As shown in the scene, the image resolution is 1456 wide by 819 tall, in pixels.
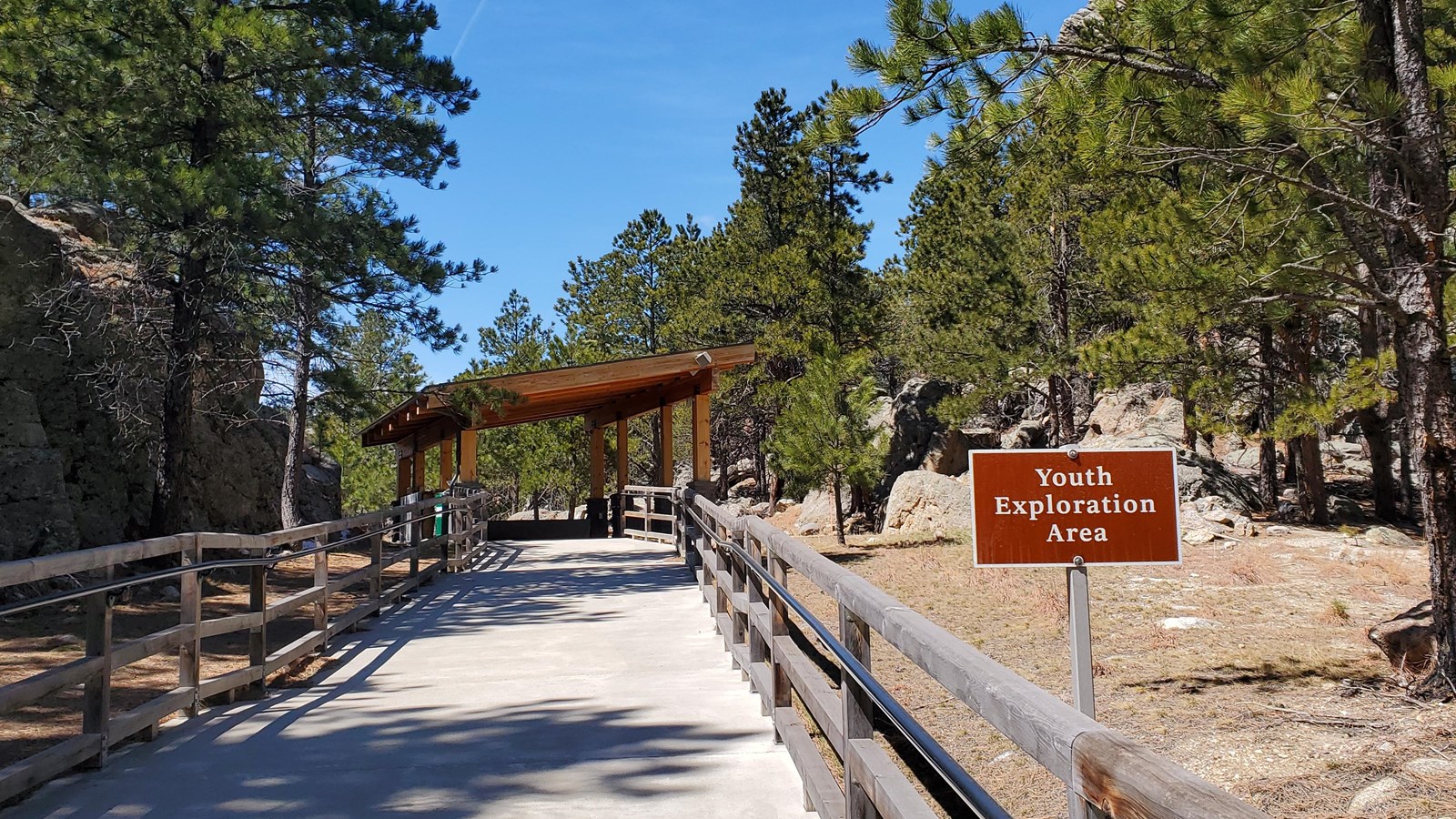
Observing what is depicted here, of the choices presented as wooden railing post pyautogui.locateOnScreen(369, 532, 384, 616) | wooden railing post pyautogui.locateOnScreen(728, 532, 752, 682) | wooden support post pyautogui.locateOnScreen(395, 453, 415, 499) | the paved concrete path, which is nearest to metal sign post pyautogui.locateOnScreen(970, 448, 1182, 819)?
the paved concrete path

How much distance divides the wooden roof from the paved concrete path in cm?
679

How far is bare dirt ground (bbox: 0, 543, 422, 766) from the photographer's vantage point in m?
5.82

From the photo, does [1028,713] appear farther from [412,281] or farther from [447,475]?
[447,475]

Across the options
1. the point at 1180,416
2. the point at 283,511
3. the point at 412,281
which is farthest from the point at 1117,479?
the point at 1180,416

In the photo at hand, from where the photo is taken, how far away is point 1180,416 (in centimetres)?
2228

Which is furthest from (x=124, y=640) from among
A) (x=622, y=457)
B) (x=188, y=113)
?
(x=622, y=457)

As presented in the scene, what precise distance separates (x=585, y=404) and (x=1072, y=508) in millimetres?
19202

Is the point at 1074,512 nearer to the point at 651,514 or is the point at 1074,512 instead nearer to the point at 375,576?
the point at 375,576

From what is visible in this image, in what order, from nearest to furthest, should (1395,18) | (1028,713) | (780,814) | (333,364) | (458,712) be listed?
1. (1028,713)
2. (780,814)
3. (458,712)
4. (1395,18)
5. (333,364)

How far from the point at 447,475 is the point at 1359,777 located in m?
20.8

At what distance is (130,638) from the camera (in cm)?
872

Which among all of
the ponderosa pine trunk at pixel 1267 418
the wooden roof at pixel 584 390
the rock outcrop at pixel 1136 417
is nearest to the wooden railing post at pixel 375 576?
the wooden roof at pixel 584 390

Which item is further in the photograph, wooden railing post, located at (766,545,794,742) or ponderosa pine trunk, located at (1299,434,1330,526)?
ponderosa pine trunk, located at (1299,434,1330,526)

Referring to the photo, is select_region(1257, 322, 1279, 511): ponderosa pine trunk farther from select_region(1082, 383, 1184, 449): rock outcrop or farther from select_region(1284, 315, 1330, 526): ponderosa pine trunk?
select_region(1082, 383, 1184, 449): rock outcrop
